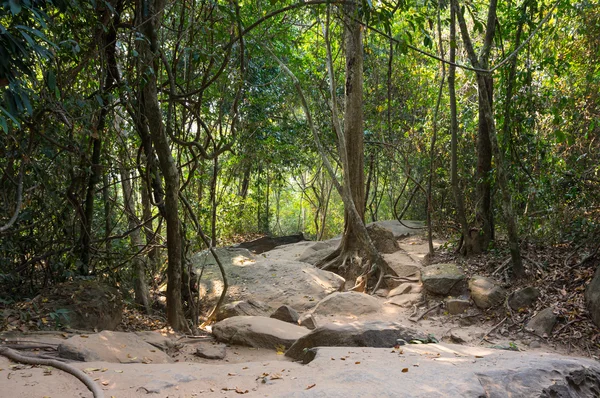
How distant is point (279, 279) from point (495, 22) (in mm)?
5658

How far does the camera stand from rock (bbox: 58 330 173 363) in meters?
3.73

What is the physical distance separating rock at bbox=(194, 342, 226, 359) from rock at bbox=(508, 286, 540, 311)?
374 centimetres

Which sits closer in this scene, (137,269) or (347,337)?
(347,337)

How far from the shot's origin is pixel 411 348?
4.30m

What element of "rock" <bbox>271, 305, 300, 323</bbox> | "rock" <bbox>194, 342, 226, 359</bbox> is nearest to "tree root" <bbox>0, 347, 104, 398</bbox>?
"rock" <bbox>194, 342, 226, 359</bbox>

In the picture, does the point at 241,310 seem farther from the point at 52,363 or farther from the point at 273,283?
the point at 52,363

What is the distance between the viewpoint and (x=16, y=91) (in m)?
2.50

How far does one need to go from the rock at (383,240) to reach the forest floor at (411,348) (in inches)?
16.6

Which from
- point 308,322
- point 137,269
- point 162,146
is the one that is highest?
point 162,146

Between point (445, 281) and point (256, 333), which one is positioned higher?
point (445, 281)

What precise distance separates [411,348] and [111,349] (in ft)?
8.77

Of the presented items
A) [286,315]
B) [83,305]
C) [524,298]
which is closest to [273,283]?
[286,315]

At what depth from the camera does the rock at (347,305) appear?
23.3 feet

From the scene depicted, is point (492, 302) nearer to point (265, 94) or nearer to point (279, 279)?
point (279, 279)
